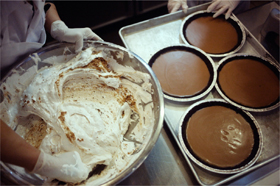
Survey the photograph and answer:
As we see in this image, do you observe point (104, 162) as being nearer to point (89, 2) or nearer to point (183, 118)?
point (183, 118)

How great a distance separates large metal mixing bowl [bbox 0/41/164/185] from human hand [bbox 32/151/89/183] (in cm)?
15

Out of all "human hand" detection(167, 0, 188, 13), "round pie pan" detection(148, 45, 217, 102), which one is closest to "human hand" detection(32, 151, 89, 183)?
"round pie pan" detection(148, 45, 217, 102)

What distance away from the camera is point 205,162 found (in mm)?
1136

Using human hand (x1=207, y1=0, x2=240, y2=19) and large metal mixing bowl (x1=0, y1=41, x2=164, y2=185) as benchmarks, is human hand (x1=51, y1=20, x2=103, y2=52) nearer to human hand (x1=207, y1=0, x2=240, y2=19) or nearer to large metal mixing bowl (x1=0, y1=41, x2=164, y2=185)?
large metal mixing bowl (x1=0, y1=41, x2=164, y2=185)

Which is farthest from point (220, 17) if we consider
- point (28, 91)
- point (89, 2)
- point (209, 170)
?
point (28, 91)

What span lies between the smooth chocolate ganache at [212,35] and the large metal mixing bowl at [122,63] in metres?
0.61

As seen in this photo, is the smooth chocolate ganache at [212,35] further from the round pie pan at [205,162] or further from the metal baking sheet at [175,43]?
the round pie pan at [205,162]

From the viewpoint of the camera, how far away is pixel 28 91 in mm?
1132

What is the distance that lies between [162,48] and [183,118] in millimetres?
592

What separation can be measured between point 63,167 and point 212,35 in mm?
1448

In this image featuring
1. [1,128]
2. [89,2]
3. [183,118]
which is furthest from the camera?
[89,2]

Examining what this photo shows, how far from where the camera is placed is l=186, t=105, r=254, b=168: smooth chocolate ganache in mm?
1158

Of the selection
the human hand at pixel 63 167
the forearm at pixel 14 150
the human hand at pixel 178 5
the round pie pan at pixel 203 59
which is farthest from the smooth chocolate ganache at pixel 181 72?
the forearm at pixel 14 150

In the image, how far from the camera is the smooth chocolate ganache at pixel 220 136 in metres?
1.16
